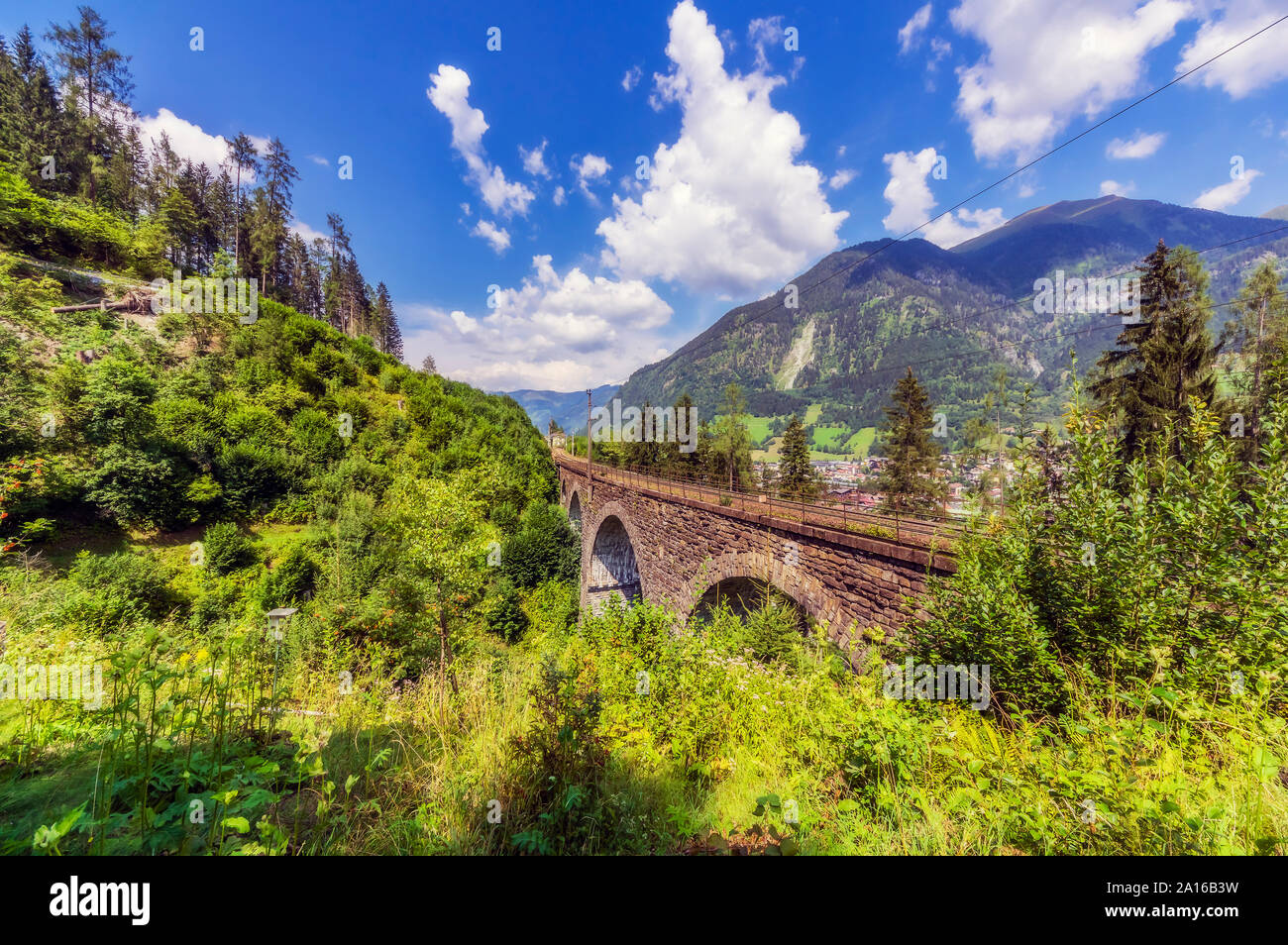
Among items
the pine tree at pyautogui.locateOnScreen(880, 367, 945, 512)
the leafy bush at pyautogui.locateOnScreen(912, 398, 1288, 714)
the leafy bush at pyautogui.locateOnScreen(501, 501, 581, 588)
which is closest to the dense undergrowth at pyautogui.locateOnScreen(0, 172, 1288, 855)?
the leafy bush at pyautogui.locateOnScreen(912, 398, 1288, 714)

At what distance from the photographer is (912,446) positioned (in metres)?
26.4

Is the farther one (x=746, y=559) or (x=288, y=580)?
(x=288, y=580)

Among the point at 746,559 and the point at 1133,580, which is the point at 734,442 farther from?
the point at 1133,580

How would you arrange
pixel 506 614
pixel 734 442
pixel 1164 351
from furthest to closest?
1. pixel 734 442
2. pixel 506 614
3. pixel 1164 351

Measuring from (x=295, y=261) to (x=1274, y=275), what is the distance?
71.9 meters

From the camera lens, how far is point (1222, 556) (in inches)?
125

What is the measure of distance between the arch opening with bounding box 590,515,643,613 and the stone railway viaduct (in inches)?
2.2

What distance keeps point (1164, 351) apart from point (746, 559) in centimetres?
1646

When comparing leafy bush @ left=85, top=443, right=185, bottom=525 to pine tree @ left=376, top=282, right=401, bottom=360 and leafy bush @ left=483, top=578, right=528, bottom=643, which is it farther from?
pine tree @ left=376, top=282, right=401, bottom=360

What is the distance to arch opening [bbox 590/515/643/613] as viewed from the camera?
21.3 metres

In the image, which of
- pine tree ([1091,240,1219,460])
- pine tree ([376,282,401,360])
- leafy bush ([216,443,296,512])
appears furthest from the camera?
pine tree ([376,282,401,360])

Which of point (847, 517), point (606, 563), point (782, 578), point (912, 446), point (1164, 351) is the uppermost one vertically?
point (1164, 351)

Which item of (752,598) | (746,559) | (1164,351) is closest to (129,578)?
(746,559)
